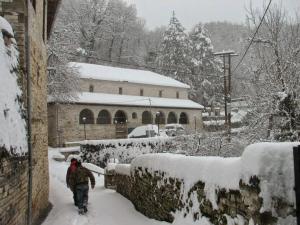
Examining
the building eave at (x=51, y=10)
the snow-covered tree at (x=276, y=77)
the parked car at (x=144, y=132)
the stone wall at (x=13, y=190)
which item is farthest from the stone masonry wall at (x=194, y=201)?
the parked car at (x=144, y=132)

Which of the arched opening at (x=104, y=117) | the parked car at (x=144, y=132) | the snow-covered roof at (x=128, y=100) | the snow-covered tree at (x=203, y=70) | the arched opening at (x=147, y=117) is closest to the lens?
the parked car at (x=144, y=132)

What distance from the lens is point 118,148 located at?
30219 millimetres

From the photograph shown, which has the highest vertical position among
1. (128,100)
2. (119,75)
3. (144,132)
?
(119,75)

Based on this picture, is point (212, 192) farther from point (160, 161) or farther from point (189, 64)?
point (189, 64)

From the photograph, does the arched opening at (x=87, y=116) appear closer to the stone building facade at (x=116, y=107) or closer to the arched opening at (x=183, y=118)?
the stone building facade at (x=116, y=107)

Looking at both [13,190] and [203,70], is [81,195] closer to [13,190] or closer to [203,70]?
[13,190]

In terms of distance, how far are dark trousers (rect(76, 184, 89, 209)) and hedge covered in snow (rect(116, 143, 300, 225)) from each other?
2.06 metres

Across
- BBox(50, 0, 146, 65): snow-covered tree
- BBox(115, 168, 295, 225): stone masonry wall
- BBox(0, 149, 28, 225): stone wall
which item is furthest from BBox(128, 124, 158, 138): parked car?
BBox(0, 149, 28, 225): stone wall

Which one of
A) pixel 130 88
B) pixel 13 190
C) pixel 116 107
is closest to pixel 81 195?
pixel 13 190

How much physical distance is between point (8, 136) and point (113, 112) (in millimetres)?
34678

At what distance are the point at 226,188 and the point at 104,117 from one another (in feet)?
115

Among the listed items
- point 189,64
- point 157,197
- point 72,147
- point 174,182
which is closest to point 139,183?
point 157,197

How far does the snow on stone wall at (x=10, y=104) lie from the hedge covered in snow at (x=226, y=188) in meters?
2.81

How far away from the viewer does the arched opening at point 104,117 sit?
3925cm
